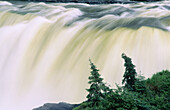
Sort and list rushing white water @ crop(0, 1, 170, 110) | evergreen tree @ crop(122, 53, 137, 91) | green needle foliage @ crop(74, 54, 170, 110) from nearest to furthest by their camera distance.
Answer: green needle foliage @ crop(74, 54, 170, 110) → evergreen tree @ crop(122, 53, 137, 91) → rushing white water @ crop(0, 1, 170, 110)

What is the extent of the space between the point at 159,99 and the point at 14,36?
6.12 m

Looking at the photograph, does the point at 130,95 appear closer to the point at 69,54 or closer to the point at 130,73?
the point at 130,73

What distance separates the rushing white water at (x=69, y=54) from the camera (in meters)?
5.51

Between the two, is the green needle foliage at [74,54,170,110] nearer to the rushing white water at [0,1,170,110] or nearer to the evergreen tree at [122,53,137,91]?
the evergreen tree at [122,53,137,91]

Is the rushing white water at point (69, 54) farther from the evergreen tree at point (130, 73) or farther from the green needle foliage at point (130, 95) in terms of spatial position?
the evergreen tree at point (130, 73)

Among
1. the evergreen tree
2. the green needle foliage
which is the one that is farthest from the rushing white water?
the evergreen tree

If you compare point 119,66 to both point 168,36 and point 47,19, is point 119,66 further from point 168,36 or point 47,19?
point 47,19

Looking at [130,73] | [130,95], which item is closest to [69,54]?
[130,73]

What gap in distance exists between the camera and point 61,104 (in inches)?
145

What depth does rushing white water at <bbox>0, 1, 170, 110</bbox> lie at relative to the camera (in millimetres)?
5508

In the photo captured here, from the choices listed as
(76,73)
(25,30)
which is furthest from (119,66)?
(25,30)

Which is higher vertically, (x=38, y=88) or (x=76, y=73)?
(x=76, y=73)

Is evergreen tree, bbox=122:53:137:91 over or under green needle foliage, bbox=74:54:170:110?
over

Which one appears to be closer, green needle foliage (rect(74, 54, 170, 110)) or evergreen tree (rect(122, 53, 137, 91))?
green needle foliage (rect(74, 54, 170, 110))
